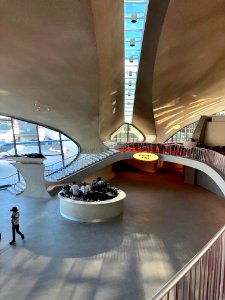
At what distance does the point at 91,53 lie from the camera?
11.3 m

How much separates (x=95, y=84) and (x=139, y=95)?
8.41 meters

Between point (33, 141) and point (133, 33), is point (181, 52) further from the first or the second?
point (33, 141)

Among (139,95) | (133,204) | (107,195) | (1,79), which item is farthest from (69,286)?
(139,95)

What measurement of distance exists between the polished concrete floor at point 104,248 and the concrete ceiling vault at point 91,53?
22.5 feet

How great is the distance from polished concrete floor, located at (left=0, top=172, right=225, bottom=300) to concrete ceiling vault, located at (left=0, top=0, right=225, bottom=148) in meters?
6.85

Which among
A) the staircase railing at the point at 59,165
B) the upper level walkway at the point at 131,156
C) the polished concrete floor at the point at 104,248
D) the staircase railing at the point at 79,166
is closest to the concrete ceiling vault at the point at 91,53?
the staircase railing at the point at 79,166

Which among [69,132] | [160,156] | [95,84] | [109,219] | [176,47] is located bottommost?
[109,219]

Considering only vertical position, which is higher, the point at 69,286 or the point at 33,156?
the point at 33,156

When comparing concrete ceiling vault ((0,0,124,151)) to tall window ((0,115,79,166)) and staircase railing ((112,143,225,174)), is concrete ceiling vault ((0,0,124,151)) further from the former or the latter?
staircase railing ((112,143,225,174))

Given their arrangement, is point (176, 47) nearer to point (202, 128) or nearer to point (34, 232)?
point (34, 232)

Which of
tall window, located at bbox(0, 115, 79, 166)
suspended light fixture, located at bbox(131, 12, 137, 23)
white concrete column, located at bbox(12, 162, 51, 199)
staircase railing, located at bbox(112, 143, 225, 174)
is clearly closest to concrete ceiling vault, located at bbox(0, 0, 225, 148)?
suspended light fixture, located at bbox(131, 12, 137, 23)

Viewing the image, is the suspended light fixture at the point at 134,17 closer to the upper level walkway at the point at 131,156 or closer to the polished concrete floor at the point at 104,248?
the upper level walkway at the point at 131,156

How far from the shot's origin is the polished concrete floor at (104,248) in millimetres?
8406

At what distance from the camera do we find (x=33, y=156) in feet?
61.5
